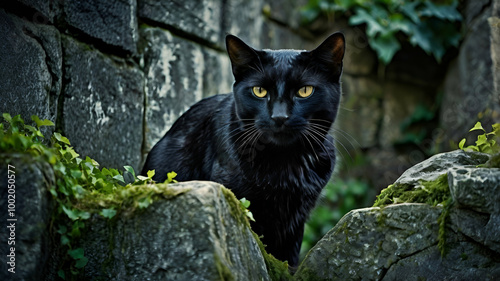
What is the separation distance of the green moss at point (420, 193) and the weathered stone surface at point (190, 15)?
216cm

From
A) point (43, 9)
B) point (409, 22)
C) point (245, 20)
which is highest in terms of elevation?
point (409, 22)

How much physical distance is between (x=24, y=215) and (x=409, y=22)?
4.76m

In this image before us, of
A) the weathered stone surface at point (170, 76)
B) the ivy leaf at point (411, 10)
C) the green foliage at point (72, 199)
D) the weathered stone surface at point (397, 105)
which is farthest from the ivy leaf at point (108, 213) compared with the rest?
the weathered stone surface at point (397, 105)

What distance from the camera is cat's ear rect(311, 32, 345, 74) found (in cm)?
253

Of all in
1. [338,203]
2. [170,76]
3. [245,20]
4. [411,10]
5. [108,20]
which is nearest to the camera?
[108,20]

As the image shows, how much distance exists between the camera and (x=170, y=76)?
11.8 ft

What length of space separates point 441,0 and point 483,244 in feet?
14.1

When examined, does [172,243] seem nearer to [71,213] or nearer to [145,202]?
[145,202]

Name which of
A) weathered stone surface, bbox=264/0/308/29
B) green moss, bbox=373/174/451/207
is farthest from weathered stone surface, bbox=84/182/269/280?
weathered stone surface, bbox=264/0/308/29

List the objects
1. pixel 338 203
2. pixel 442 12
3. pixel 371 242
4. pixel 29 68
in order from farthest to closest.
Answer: pixel 338 203
pixel 442 12
pixel 29 68
pixel 371 242

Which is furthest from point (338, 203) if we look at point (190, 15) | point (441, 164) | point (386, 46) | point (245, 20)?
point (441, 164)

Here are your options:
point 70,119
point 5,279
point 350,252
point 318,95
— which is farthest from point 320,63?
point 5,279

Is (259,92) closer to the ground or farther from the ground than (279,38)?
closer to the ground

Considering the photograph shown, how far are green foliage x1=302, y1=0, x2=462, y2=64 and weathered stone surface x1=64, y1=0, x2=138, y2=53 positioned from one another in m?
2.88
